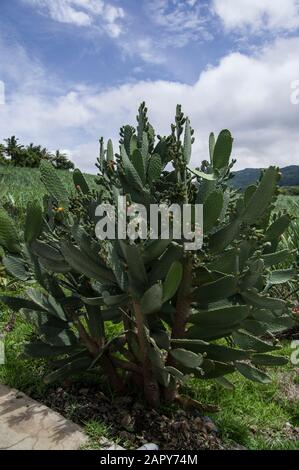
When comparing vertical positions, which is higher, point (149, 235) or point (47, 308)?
point (149, 235)

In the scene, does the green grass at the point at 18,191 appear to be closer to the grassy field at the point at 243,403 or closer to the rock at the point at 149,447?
the grassy field at the point at 243,403

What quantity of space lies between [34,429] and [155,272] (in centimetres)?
92

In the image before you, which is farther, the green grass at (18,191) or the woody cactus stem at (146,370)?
the green grass at (18,191)

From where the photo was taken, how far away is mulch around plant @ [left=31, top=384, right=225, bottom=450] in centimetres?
234

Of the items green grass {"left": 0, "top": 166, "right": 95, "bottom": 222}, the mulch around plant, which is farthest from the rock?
green grass {"left": 0, "top": 166, "right": 95, "bottom": 222}

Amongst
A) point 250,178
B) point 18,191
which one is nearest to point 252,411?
point 18,191

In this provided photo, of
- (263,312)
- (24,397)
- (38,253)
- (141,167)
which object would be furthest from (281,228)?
(24,397)

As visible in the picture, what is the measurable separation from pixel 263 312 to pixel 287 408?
0.88m

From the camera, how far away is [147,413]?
246cm


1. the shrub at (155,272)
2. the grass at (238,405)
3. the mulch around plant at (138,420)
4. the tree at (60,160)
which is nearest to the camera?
the shrub at (155,272)

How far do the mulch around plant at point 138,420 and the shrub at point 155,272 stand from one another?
0.34 feet

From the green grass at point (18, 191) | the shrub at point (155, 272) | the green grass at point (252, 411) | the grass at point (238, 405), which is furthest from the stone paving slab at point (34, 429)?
the green grass at point (18, 191)

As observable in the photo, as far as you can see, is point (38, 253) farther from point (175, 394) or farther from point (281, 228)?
point (281, 228)

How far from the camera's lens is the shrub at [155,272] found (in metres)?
2.19
